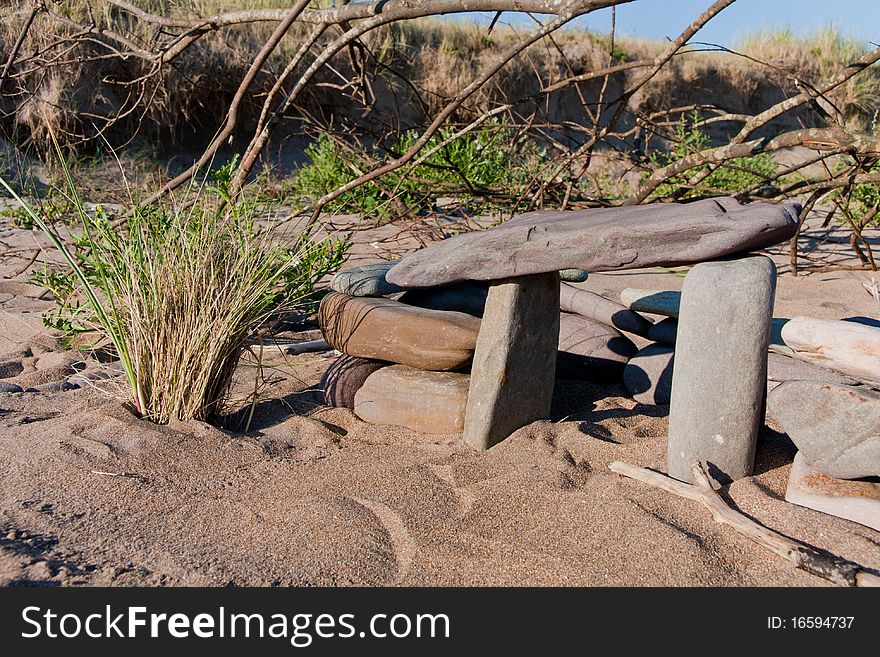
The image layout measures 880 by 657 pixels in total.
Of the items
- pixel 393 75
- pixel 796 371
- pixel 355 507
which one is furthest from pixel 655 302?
pixel 393 75

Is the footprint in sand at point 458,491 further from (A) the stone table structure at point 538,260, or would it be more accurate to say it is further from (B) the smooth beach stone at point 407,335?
(B) the smooth beach stone at point 407,335

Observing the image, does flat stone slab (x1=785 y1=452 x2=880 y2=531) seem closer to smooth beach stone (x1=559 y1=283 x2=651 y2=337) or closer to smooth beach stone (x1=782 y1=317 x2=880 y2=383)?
smooth beach stone (x1=782 y1=317 x2=880 y2=383)

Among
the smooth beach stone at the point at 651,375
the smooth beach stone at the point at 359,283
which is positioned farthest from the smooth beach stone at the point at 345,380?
the smooth beach stone at the point at 651,375

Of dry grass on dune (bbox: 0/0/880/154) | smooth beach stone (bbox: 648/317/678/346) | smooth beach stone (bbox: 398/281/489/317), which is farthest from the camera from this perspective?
dry grass on dune (bbox: 0/0/880/154)

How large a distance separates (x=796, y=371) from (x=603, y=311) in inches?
47.2

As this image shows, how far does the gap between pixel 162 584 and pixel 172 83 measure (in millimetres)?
9846

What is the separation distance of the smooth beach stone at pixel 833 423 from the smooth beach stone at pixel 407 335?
52.3 inches

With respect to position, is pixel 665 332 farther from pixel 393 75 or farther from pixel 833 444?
pixel 393 75

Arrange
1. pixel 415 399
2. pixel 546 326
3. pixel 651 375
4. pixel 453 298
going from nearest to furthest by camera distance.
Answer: pixel 546 326 → pixel 415 399 → pixel 651 375 → pixel 453 298

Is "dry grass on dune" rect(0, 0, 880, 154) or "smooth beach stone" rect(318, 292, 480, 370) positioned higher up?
"dry grass on dune" rect(0, 0, 880, 154)

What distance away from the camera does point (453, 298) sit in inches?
169

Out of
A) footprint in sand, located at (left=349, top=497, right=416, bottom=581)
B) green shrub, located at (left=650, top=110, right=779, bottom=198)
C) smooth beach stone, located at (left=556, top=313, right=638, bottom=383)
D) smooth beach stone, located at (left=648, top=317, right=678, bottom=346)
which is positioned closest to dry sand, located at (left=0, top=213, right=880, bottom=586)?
footprint in sand, located at (left=349, top=497, right=416, bottom=581)

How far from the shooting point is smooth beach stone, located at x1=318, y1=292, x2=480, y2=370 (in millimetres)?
3512
